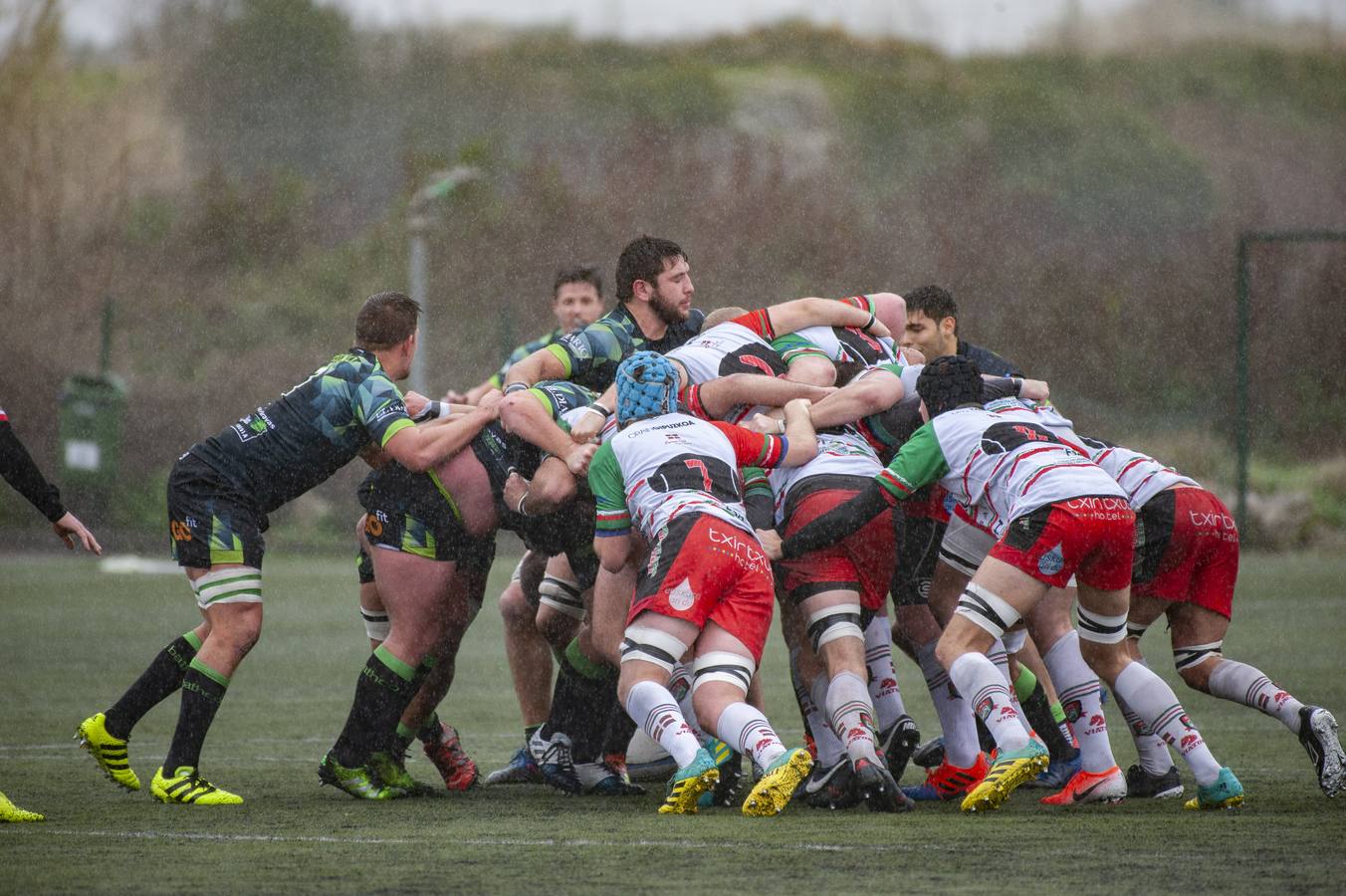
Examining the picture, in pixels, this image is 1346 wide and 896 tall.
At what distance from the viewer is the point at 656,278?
22.9 ft

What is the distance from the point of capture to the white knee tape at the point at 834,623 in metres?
5.91

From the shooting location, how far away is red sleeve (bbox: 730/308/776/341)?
270 inches

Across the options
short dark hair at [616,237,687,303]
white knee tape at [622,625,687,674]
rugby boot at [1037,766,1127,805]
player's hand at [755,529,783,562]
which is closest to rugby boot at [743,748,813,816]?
white knee tape at [622,625,687,674]

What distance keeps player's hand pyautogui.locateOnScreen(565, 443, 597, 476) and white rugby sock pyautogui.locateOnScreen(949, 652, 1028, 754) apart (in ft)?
5.00

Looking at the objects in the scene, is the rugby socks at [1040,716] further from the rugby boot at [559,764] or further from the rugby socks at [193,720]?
the rugby socks at [193,720]

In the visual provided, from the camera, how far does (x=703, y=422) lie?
Answer: 605cm

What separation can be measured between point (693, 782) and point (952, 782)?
3.93 feet

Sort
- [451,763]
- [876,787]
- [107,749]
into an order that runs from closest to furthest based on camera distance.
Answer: [876,787] → [107,749] → [451,763]

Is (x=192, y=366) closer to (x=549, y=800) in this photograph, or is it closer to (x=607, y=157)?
(x=607, y=157)

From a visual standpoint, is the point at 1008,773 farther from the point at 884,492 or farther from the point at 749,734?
the point at 884,492

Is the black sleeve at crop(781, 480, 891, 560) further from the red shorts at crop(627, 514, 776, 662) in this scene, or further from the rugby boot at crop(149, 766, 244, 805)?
the rugby boot at crop(149, 766, 244, 805)

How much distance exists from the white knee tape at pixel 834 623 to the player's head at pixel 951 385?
789 millimetres

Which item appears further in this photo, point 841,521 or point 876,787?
point 841,521

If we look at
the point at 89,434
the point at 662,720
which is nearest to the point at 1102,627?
the point at 662,720
